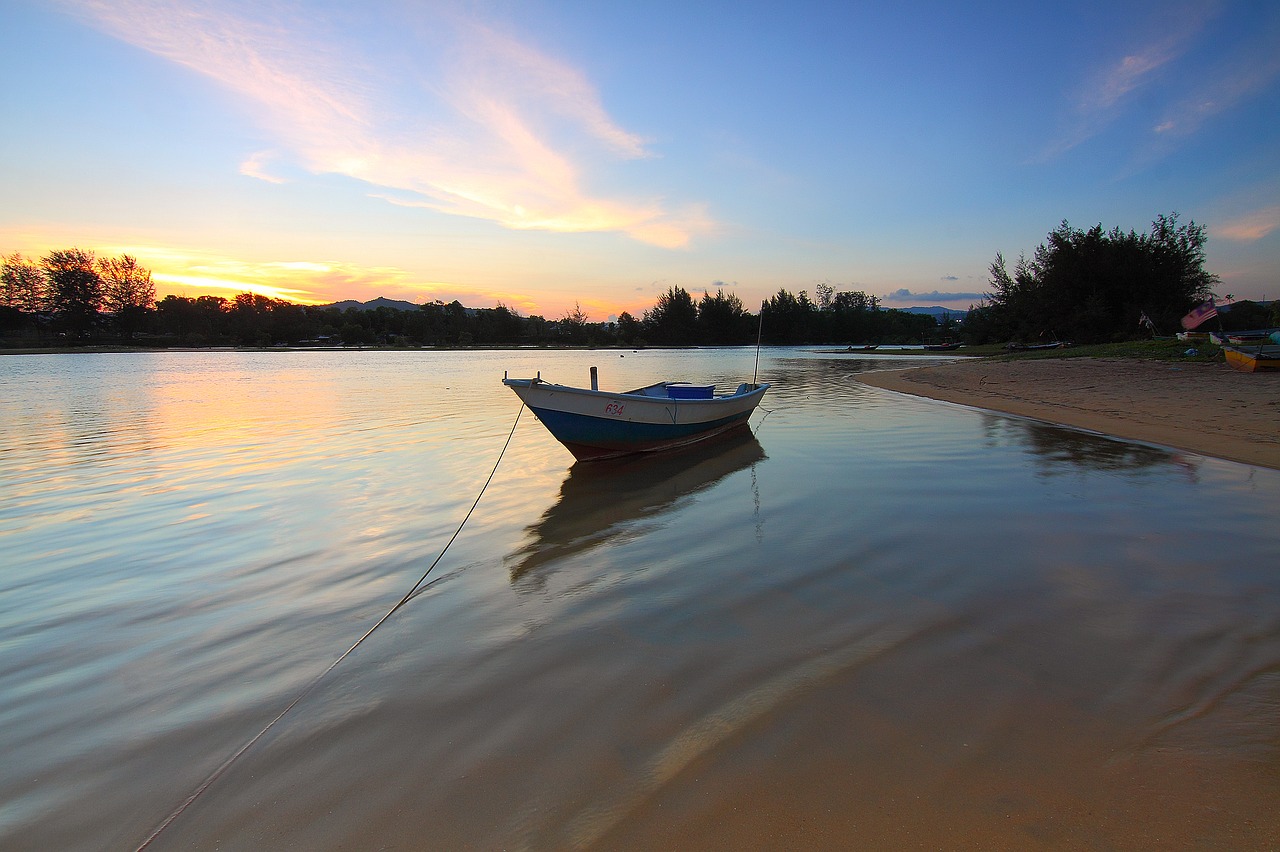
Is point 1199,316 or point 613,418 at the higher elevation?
point 1199,316

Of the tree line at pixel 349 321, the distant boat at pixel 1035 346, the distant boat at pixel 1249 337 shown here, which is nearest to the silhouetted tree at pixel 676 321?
the tree line at pixel 349 321

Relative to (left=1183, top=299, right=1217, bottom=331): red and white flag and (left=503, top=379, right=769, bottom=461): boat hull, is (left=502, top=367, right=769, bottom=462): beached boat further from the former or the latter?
(left=1183, top=299, right=1217, bottom=331): red and white flag

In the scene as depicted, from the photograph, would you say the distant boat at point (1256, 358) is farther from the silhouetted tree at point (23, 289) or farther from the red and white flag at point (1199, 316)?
the silhouetted tree at point (23, 289)

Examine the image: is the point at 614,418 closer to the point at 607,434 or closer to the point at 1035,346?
the point at 607,434

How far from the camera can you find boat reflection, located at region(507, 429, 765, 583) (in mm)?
6145

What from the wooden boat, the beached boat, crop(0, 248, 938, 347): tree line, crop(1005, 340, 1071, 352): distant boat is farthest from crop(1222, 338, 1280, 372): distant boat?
crop(0, 248, 938, 347): tree line

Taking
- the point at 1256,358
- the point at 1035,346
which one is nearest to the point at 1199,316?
the point at 1256,358

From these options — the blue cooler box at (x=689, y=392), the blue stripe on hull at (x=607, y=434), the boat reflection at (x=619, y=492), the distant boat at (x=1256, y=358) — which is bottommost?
the boat reflection at (x=619, y=492)

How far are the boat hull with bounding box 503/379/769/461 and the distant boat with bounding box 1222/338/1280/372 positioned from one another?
14.8 meters

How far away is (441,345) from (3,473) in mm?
113635

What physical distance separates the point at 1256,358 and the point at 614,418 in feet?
58.1

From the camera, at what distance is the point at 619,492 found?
8.55 metres

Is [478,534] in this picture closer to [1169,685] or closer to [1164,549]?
[1169,685]

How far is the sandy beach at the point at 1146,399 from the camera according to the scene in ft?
34.2
